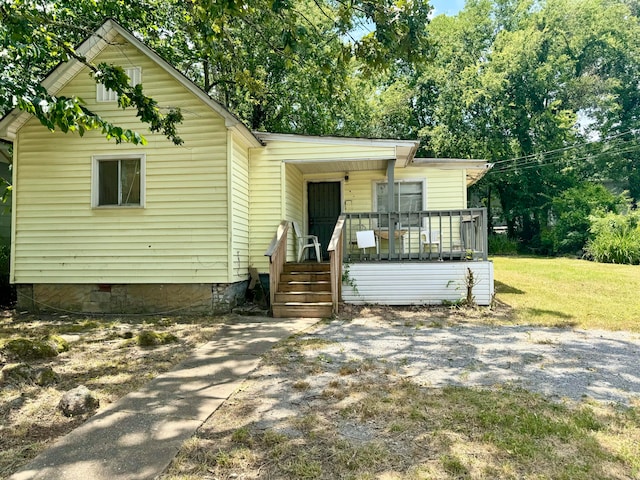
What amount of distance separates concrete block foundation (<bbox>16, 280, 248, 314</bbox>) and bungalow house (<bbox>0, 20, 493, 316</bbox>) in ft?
0.07

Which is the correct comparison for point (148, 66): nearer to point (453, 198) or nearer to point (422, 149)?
point (453, 198)

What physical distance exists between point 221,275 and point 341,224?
2544 millimetres

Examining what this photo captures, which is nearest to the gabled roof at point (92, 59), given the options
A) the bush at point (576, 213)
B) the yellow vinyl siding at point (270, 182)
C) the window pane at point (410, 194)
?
the yellow vinyl siding at point (270, 182)

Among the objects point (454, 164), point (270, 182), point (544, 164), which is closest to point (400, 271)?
point (270, 182)

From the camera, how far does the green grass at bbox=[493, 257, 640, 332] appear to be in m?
6.65

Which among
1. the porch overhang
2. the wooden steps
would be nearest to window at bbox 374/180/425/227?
the porch overhang

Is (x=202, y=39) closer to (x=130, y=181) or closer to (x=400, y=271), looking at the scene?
(x=130, y=181)

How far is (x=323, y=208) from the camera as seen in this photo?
36.4ft

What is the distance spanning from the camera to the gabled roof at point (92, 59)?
7684mm

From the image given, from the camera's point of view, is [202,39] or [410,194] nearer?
[202,39]

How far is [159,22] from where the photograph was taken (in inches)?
517

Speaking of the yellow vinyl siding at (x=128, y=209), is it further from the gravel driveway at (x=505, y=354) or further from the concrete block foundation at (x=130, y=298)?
the gravel driveway at (x=505, y=354)

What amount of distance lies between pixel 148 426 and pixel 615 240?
1799 cm

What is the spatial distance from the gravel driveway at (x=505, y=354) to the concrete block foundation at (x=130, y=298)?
2.37 meters
